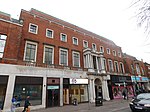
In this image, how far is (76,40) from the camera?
899 inches

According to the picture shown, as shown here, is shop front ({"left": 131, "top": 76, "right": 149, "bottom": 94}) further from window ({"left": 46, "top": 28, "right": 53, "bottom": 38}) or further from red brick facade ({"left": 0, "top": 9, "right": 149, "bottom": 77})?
window ({"left": 46, "top": 28, "right": 53, "bottom": 38})

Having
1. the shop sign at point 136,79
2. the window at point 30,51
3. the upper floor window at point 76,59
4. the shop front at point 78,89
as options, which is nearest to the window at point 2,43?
the window at point 30,51

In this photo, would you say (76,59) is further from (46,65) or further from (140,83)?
(140,83)

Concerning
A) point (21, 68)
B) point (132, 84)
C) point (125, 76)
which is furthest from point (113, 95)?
point (21, 68)

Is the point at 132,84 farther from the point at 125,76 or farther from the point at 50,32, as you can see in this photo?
the point at 50,32

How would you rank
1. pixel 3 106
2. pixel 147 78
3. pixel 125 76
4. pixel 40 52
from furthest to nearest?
pixel 147 78
pixel 125 76
pixel 40 52
pixel 3 106

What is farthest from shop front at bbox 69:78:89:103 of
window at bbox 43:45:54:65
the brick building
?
window at bbox 43:45:54:65

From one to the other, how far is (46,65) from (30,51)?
2923 mm

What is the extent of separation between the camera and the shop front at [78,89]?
18.0 meters

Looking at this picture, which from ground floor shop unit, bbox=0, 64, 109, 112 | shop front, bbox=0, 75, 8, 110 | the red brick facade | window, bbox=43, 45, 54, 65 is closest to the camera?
shop front, bbox=0, 75, 8, 110

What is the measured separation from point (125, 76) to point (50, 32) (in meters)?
21.5

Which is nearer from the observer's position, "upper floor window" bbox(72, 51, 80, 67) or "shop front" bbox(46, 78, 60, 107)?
"shop front" bbox(46, 78, 60, 107)

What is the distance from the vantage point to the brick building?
13.5 meters

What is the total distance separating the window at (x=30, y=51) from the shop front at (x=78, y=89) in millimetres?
6619
